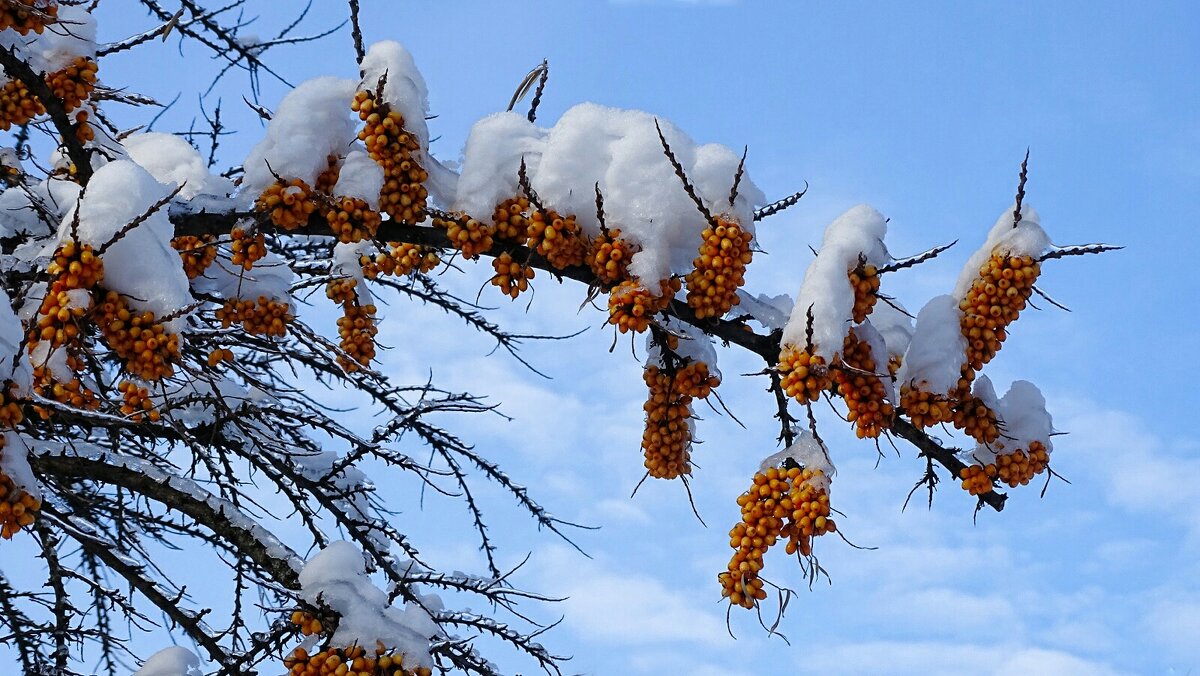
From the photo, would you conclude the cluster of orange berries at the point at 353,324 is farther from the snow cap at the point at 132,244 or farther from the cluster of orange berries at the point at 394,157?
the snow cap at the point at 132,244

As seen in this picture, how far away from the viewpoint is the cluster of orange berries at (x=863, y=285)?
3291mm

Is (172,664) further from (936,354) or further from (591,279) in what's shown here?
(936,354)

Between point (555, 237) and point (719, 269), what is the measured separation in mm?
498

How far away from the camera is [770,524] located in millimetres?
3152

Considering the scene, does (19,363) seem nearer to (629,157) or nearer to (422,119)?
(422,119)

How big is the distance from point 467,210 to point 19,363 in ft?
4.32

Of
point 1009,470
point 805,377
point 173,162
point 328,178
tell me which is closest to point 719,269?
point 805,377

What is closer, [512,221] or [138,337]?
[138,337]

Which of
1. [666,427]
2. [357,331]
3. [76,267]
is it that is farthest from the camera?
[357,331]

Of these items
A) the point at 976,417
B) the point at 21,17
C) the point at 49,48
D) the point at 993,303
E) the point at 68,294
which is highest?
the point at 49,48

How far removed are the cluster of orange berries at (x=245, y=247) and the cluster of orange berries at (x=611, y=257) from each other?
42.9 inches

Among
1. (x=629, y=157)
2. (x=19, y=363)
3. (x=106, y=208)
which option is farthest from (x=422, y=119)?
(x=19, y=363)

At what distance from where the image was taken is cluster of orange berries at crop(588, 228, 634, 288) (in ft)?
10.7

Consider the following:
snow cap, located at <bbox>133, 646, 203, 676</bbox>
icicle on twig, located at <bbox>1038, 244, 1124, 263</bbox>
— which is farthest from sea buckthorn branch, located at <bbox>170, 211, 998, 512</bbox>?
snow cap, located at <bbox>133, 646, 203, 676</bbox>
